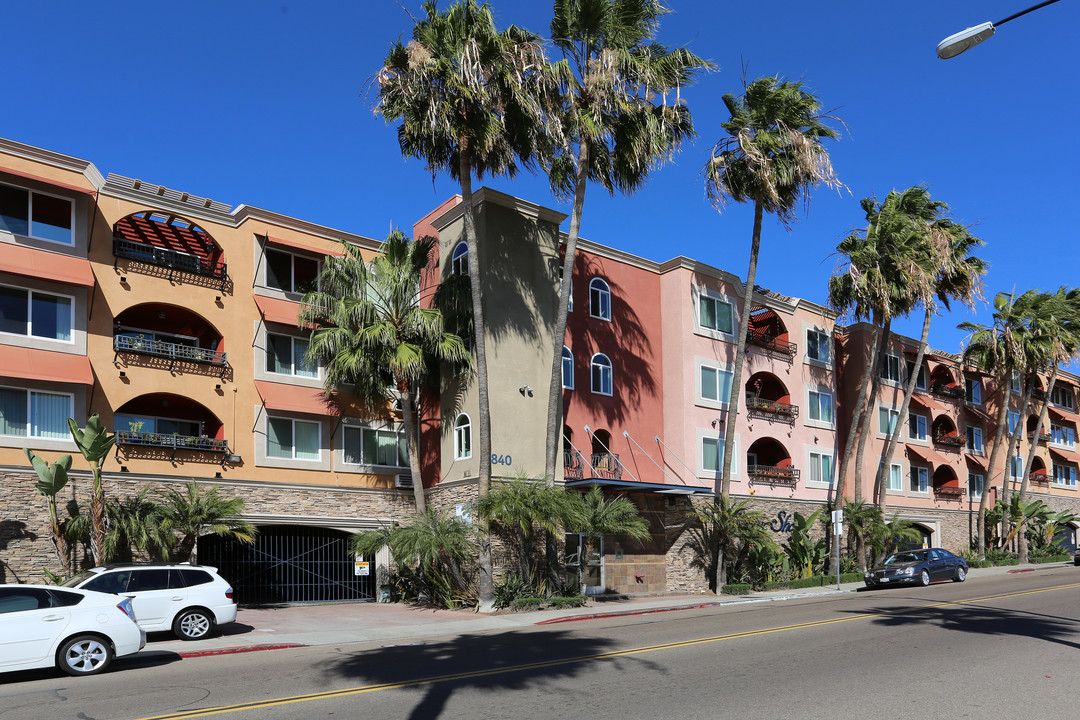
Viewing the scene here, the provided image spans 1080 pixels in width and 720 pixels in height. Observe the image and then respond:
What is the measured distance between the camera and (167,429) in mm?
25078

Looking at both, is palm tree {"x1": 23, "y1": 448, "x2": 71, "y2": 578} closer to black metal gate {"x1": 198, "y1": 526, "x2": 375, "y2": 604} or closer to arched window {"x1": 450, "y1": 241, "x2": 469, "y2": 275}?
black metal gate {"x1": 198, "y1": 526, "x2": 375, "y2": 604}

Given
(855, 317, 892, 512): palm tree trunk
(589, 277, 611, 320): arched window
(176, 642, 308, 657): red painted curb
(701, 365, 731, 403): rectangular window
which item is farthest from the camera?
(855, 317, 892, 512): palm tree trunk

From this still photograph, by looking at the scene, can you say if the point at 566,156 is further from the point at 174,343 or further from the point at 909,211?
the point at 909,211

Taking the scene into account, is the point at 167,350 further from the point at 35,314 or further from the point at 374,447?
the point at 374,447

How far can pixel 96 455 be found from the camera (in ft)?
67.5

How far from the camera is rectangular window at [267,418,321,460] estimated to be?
25812 mm

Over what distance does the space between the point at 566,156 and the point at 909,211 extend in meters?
18.7

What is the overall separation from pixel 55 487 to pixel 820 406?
98.0ft

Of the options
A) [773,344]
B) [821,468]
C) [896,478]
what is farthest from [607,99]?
[896,478]

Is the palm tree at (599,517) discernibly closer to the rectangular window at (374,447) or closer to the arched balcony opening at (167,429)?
the rectangular window at (374,447)

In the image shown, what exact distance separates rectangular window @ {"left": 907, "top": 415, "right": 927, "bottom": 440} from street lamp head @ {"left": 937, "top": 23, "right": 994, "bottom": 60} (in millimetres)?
37780

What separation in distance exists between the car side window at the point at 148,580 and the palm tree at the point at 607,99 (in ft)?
35.3

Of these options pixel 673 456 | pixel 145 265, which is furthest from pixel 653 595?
pixel 145 265

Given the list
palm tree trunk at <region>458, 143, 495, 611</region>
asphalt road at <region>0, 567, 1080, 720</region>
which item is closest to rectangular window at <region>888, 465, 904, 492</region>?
asphalt road at <region>0, 567, 1080, 720</region>
